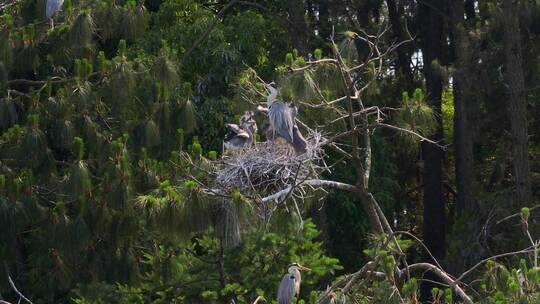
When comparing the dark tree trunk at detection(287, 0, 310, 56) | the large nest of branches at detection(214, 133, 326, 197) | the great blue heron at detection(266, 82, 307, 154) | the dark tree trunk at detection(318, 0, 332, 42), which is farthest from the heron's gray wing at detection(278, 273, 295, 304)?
the dark tree trunk at detection(318, 0, 332, 42)

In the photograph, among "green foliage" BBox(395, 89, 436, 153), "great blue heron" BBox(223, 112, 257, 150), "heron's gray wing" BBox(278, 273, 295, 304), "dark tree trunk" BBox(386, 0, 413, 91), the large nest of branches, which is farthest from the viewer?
"dark tree trunk" BBox(386, 0, 413, 91)

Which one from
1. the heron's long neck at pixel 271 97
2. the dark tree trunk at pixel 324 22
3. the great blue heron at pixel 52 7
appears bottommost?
the heron's long neck at pixel 271 97

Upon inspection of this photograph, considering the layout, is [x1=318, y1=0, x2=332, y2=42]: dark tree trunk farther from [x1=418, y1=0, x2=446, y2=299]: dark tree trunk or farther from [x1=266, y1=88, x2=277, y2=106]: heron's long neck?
[x1=266, y1=88, x2=277, y2=106]: heron's long neck

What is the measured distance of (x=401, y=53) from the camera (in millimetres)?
21281

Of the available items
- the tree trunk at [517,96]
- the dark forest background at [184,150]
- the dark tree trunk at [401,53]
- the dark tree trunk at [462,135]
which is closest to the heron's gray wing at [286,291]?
the dark forest background at [184,150]

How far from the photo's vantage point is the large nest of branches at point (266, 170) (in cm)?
863

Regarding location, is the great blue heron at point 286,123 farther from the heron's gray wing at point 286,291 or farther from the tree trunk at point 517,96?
the tree trunk at point 517,96

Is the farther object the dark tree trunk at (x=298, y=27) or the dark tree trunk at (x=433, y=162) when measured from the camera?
the dark tree trunk at (x=433, y=162)

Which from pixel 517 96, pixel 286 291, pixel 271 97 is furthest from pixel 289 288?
pixel 517 96

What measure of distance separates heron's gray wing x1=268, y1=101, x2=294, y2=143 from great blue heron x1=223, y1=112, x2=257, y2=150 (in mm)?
865

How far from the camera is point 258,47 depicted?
16.4 meters

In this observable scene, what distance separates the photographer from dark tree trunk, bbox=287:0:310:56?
16516 mm

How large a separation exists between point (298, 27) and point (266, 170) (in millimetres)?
8049

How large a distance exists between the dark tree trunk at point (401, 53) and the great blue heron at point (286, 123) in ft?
39.3
